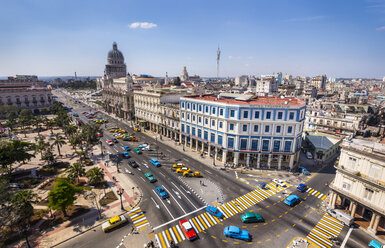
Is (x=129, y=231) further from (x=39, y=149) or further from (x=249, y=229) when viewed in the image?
(x=39, y=149)

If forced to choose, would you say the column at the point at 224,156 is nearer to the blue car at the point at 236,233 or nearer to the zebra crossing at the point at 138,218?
the blue car at the point at 236,233

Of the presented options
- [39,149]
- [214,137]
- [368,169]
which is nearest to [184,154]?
[214,137]

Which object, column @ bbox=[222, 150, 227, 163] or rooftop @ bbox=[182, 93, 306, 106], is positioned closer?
rooftop @ bbox=[182, 93, 306, 106]

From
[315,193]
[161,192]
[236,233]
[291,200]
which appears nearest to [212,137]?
[161,192]

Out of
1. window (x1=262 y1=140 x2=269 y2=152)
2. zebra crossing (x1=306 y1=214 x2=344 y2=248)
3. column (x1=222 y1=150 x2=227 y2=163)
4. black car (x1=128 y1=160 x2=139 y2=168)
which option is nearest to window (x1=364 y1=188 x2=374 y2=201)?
zebra crossing (x1=306 y1=214 x2=344 y2=248)

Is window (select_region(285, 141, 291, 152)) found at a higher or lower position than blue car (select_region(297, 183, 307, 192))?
higher

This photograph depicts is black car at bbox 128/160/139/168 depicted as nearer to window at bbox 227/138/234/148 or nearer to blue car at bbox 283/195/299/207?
window at bbox 227/138/234/148

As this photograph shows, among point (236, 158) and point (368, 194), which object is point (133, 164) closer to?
point (236, 158)
